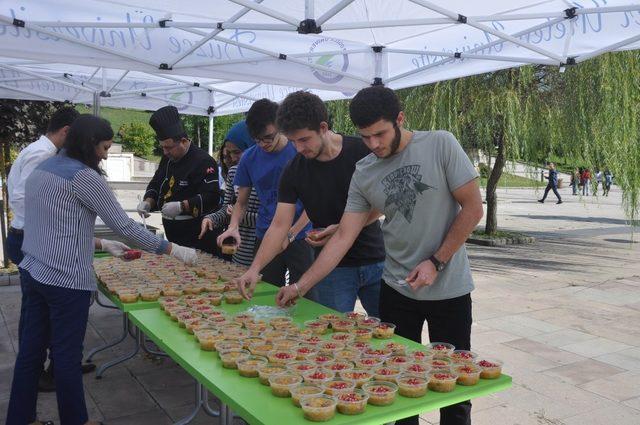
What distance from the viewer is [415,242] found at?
8.07 feet

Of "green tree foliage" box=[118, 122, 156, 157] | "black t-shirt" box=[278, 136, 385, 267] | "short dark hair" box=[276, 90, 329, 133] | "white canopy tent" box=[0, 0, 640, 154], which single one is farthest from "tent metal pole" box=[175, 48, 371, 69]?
"green tree foliage" box=[118, 122, 156, 157]

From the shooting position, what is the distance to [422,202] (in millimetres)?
2410

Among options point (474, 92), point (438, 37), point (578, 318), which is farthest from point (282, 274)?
point (474, 92)

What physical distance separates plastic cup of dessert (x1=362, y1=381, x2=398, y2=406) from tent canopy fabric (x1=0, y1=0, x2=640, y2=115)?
9.51 feet

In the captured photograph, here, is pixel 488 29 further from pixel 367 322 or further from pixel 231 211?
pixel 367 322

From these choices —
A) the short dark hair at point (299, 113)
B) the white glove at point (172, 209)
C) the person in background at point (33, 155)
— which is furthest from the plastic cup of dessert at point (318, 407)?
the white glove at point (172, 209)

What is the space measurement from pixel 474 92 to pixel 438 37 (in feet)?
15.9

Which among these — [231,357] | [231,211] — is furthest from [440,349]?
[231,211]

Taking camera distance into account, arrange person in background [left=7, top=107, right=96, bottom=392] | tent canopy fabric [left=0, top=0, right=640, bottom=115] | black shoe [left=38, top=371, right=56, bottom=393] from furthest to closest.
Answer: tent canopy fabric [left=0, top=0, right=640, bottom=115] → black shoe [left=38, top=371, right=56, bottom=393] → person in background [left=7, top=107, right=96, bottom=392]

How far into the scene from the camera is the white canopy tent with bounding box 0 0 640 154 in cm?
461

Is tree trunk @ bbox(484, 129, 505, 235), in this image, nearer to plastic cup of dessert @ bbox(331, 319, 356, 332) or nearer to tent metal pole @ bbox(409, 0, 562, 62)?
tent metal pole @ bbox(409, 0, 562, 62)

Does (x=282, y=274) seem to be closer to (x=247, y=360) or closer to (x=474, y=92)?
(x=247, y=360)

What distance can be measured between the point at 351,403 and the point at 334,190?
4.78 ft

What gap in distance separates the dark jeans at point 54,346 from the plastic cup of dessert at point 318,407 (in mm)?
1570
